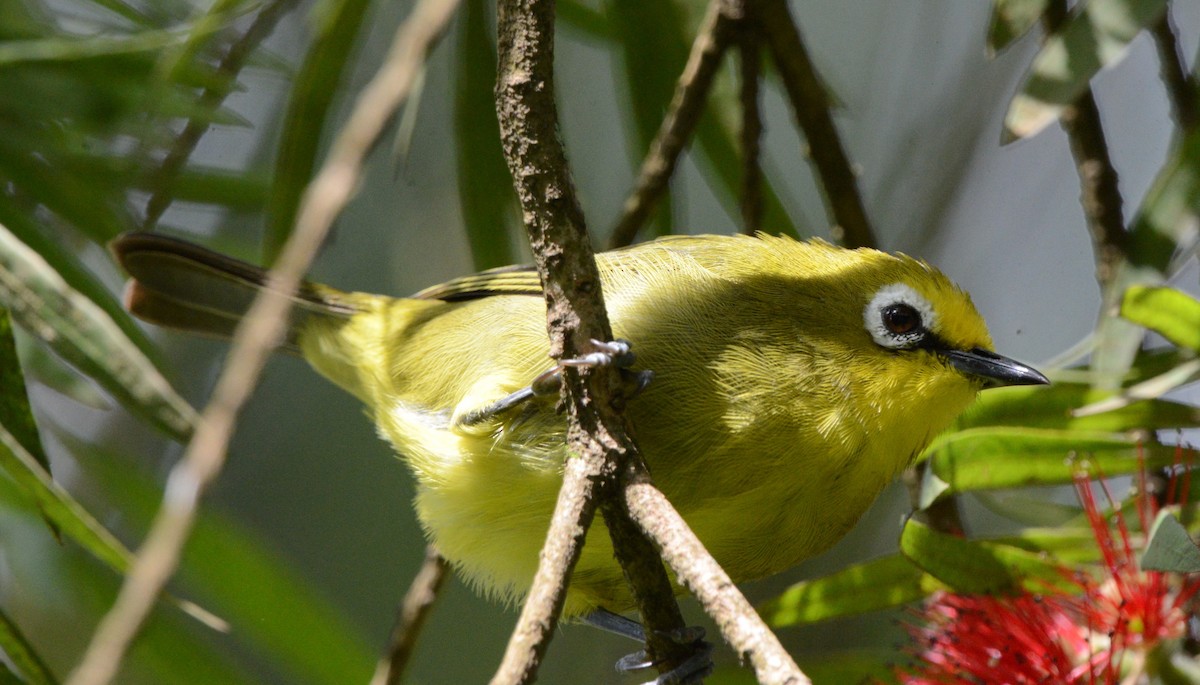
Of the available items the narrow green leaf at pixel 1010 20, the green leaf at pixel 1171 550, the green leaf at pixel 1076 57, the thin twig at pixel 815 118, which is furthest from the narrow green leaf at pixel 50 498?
the thin twig at pixel 815 118

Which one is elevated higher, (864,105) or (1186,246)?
(864,105)

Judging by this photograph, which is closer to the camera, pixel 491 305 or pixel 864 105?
pixel 491 305

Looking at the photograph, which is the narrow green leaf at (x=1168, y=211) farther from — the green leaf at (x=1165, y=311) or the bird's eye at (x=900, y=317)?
the bird's eye at (x=900, y=317)

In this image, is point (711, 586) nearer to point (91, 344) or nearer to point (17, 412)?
point (17, 412)

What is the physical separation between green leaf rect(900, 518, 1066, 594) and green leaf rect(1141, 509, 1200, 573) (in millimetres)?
541

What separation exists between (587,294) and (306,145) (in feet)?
5.62

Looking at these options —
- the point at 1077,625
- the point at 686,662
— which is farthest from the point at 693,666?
the point at 1077,625

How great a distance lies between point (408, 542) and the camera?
6816 mm

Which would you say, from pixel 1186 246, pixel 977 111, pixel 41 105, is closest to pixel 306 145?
pixel 41 105

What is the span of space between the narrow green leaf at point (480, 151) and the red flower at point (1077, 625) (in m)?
1.94

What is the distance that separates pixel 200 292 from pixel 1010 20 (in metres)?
2.49

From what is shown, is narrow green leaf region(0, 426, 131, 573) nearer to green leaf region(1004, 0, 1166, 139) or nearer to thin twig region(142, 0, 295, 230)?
thin twig region(142, 0, 295, 230)

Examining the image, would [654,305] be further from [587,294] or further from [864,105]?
[864,105]

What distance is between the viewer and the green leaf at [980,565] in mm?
2432
